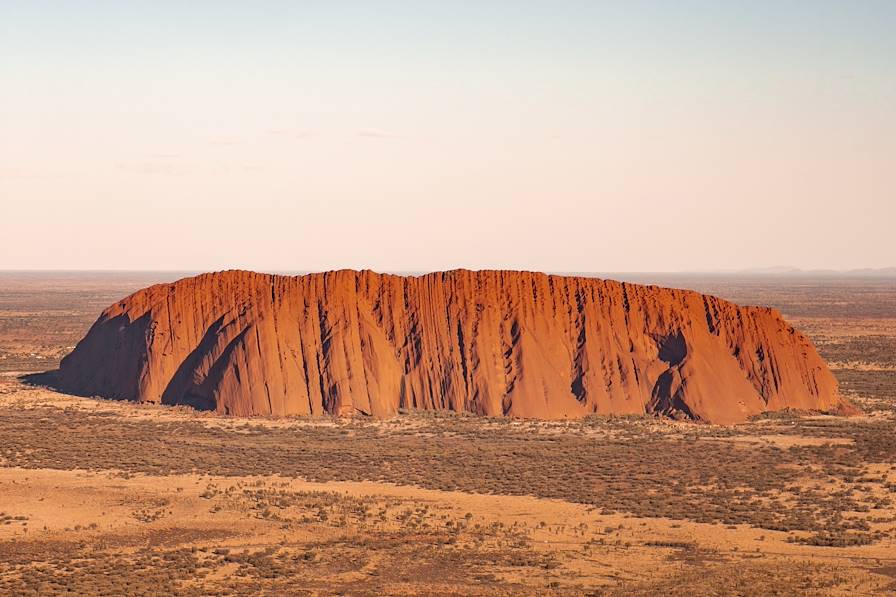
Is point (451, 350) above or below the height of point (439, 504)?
above

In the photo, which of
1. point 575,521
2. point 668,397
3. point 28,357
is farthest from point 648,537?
point 28,357

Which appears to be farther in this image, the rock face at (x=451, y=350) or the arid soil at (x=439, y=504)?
the rock face at (x=451, y=350)

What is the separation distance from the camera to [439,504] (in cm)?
3406

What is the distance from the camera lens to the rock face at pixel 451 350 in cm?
5128

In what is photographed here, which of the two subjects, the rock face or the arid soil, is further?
the rock face

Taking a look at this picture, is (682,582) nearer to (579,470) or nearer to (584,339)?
(579,470)

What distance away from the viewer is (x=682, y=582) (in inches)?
1049

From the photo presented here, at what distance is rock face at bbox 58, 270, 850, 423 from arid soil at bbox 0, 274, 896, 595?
1817mm

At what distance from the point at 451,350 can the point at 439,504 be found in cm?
1936

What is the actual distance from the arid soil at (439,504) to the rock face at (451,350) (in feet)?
5.96

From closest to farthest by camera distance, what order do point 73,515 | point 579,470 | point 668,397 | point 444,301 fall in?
1. point 73,515
2. point 579,470
3. point 668,397
4. point 444,301

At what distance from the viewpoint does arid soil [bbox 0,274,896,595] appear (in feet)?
88.6

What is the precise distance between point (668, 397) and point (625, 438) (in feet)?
21.5

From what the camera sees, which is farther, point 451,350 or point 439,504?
point 451,350
